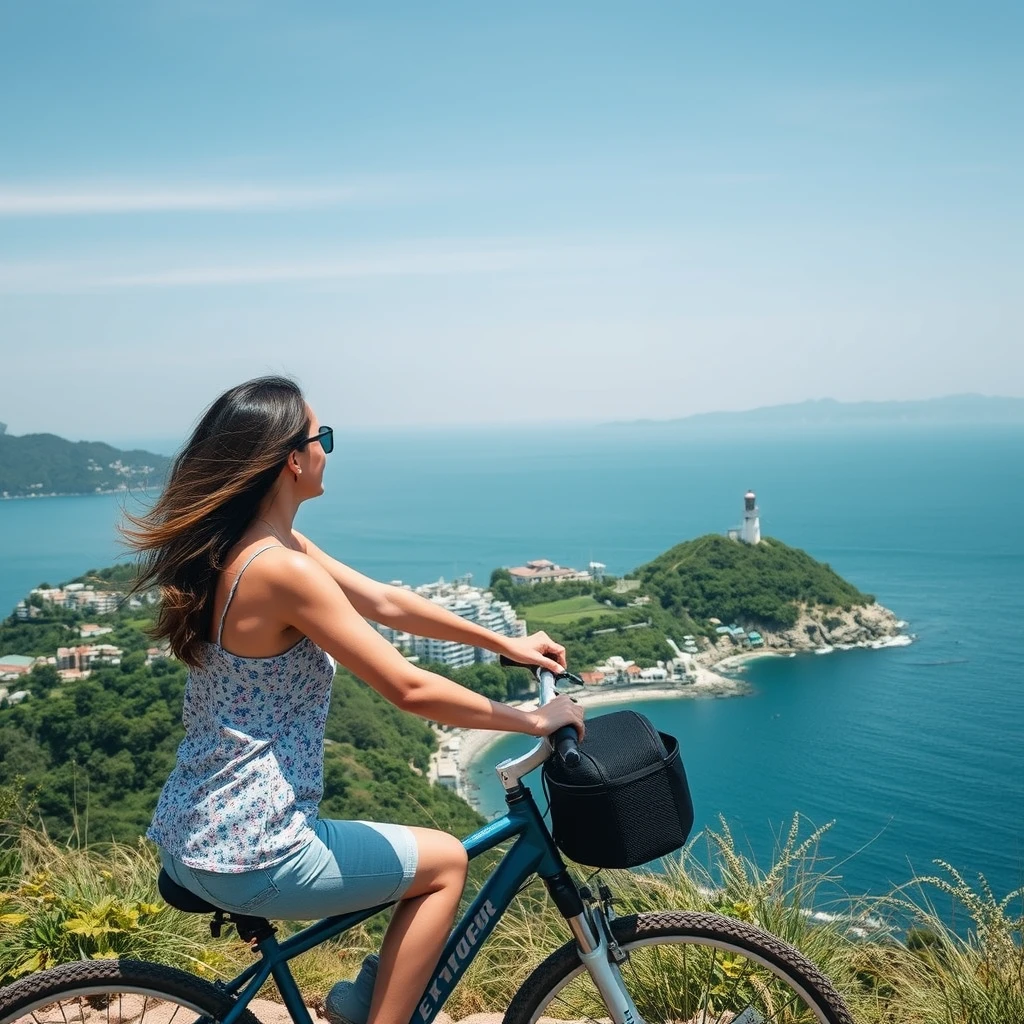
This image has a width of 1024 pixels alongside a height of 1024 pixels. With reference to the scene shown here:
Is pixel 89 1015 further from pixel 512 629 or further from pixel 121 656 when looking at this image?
pixel 512 629

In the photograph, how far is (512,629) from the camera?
5697 cm

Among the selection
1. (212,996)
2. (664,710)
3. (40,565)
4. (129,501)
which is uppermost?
(129,501)

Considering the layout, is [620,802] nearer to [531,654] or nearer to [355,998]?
[531,654]

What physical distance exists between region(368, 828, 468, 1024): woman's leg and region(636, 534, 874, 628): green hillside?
62300mm

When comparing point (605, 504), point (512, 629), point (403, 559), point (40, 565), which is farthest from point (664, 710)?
point (605, 504)

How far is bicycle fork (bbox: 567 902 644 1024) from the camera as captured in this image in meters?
1.91

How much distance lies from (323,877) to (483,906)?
350mm

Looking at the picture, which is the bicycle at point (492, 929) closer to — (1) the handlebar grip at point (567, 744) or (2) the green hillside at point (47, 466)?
(1) the handlebar grip at point (567, 744)

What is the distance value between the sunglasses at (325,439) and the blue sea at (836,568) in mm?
622

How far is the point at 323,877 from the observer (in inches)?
68.9

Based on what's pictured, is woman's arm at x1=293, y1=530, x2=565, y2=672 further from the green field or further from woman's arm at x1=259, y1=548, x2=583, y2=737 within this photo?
the green field

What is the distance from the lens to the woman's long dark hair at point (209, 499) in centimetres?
177

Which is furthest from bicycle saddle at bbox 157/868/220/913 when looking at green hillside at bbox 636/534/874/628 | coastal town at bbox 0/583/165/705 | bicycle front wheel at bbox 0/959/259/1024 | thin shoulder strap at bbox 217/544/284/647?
green hillside at bbox 636/534/874/628

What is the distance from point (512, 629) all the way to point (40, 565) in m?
41.2
